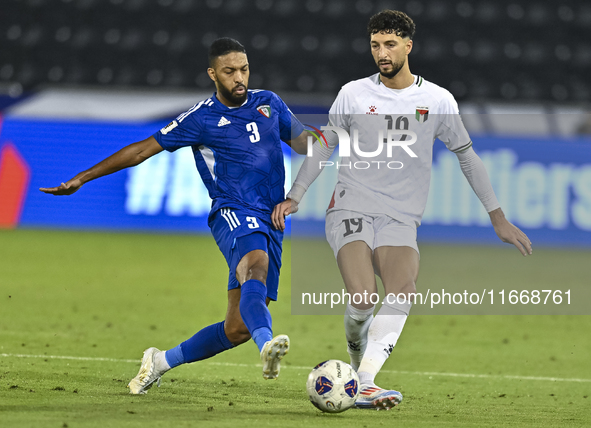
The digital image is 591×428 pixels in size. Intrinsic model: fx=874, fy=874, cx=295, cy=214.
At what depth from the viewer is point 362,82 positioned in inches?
205

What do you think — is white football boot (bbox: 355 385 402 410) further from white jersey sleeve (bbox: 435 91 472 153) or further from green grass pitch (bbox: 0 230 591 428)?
white jersey sleeve (bbox: 435 91 472 153)

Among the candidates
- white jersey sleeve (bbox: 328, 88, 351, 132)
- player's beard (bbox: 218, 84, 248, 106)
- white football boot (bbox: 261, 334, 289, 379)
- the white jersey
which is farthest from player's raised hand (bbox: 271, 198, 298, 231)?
white football boot (bbox: 261, 334, 289, 379)

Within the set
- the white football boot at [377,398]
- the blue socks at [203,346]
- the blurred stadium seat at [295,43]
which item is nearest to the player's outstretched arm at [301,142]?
the blue socks at [203,346]

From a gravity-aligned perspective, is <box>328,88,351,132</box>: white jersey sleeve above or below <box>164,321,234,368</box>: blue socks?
above

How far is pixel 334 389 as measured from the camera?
14.6ft

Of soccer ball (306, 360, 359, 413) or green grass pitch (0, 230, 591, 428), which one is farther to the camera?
green grass pitch (0, 230, 591, 428)

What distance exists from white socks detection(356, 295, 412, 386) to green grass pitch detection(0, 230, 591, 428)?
0.79 feet

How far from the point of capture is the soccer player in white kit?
16.2ft

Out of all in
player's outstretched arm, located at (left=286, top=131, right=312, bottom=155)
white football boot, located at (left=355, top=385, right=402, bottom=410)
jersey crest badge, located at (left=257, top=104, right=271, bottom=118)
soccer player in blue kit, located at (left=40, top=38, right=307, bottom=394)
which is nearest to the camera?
A: white football boot, located at (left=355, top=385, right=402, bottom=410)

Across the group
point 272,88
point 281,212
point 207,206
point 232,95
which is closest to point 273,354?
point 281,212

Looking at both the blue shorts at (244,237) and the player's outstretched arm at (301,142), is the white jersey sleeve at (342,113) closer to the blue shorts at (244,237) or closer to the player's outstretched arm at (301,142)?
the player's outstretched arm at (301,142)

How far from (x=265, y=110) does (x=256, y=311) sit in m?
1.33

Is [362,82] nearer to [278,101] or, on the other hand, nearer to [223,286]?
[278,101]

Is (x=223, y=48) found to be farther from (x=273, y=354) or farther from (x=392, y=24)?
(x=273, y=354)
